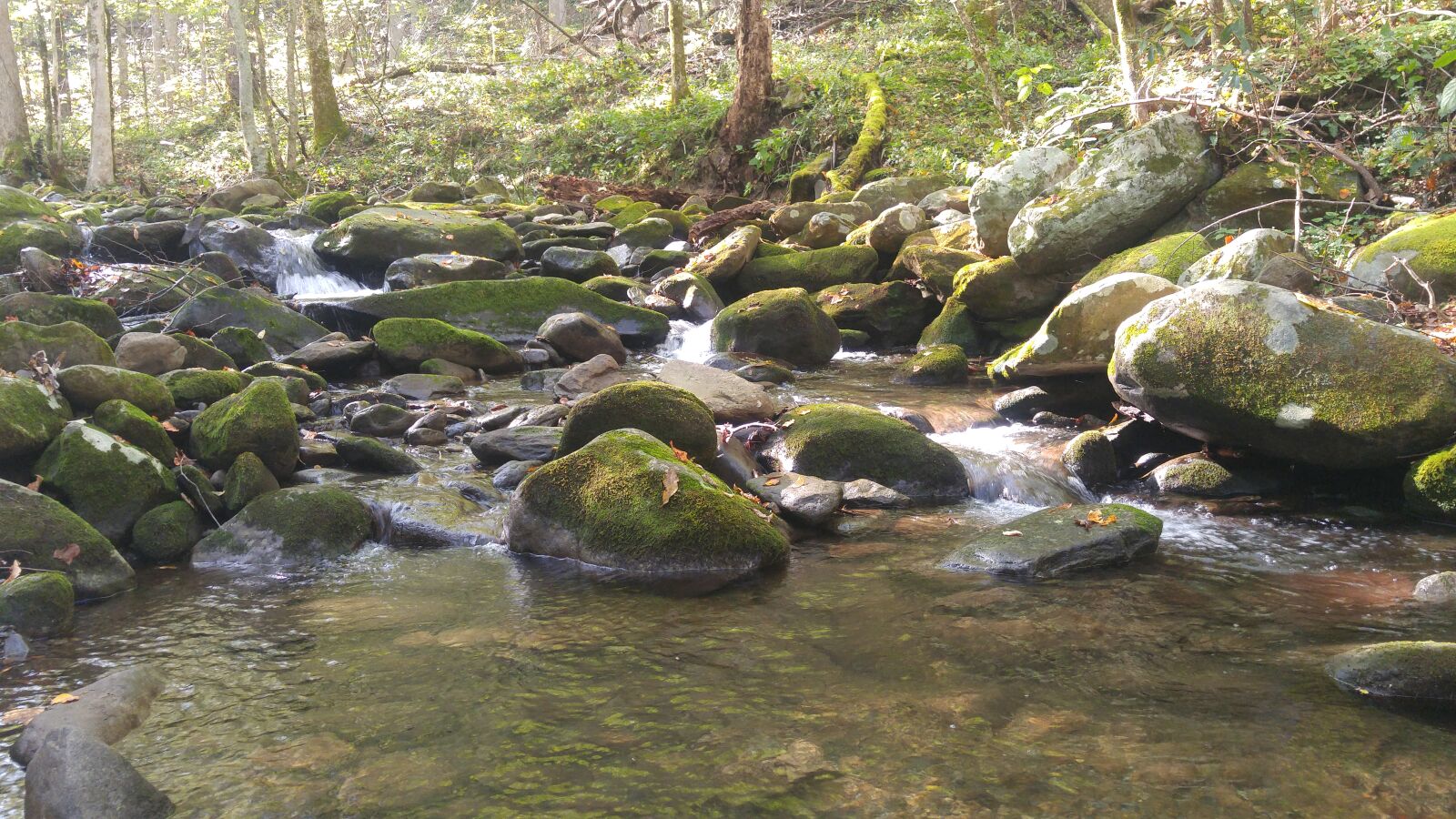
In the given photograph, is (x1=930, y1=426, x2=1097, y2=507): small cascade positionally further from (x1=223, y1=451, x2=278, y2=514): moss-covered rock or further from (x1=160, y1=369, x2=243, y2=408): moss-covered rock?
(x1=160, y1=369, x2=243, y2=408): moss-covered rock

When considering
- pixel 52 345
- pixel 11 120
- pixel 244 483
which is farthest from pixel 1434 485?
pixel 11 120

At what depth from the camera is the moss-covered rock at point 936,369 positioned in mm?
10000

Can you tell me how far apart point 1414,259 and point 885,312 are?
18.8 ft

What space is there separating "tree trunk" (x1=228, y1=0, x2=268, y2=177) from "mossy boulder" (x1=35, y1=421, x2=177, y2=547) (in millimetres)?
14434

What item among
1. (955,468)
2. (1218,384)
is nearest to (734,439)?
(955,468)

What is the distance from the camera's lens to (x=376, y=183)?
2262 cm

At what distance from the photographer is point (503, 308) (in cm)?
1151

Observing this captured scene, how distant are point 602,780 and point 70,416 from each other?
5.19 m

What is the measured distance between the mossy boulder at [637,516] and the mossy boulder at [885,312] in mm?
6655

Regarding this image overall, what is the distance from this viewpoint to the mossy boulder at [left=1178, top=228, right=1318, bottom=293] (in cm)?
766

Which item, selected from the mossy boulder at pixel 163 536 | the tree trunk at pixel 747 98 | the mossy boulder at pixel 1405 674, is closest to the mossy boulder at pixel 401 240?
Result: the tree trunk at pixel 747 98

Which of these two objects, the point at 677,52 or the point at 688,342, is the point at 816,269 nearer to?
the point at 688,342

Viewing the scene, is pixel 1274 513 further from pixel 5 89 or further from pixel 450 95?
pixel 5 89

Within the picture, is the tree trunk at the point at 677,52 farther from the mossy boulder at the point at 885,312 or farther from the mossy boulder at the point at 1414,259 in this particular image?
the mossy boulder at the point at 1414,259
